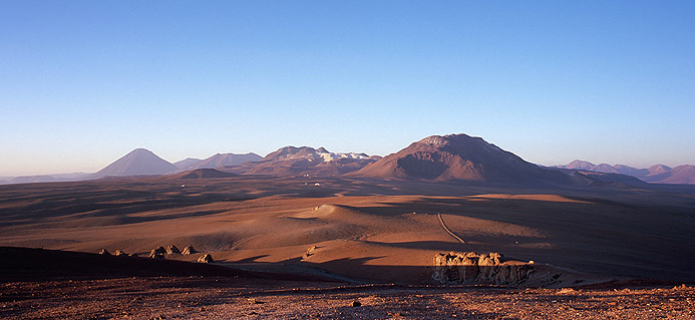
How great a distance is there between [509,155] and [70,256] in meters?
163

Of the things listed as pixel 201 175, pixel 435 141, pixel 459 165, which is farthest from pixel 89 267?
pixel 435 141

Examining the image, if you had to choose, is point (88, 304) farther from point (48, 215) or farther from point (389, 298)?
point (48, 215)

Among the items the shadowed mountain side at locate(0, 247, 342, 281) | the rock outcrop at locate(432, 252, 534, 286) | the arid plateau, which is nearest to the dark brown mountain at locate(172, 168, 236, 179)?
the arid plateau

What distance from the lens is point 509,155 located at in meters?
164

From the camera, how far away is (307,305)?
25.6 ft

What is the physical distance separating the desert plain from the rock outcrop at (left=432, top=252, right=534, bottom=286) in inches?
5.3

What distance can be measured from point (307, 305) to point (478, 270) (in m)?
10.3

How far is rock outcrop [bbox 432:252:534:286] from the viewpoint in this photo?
49.5 feet

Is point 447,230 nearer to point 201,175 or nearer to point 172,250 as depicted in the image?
point 172,250

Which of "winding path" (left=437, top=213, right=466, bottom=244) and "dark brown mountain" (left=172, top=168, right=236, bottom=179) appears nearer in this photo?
"winding path" (left=437, top=213, right=466, bottom=244)

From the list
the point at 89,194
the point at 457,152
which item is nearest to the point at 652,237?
the point at 89,194

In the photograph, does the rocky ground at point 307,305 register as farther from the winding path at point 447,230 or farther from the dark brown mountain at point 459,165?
the dark brown mountain at point 459,165

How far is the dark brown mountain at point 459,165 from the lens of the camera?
5497 inches

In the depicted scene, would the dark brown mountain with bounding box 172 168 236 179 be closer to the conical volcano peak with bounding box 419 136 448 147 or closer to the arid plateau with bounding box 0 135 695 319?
the conical volcano peak with bounding box 419 136 448 147
